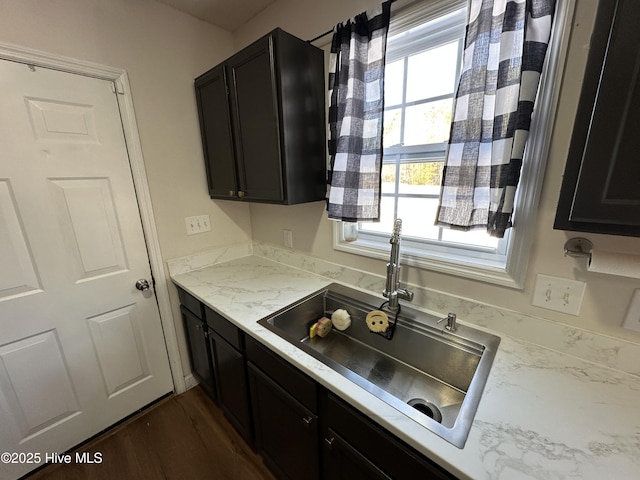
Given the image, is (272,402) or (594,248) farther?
(272,402)

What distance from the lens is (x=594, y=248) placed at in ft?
2.67

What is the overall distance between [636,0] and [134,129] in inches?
76.9

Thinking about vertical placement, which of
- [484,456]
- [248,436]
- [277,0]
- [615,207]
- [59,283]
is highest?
[277,0]

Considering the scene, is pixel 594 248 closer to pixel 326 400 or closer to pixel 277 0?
pixel 326 400

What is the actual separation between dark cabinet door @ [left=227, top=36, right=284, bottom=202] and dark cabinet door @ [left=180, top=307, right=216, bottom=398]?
86cm

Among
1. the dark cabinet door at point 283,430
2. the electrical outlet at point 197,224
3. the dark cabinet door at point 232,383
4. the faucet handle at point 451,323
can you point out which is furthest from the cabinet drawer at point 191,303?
the faucet handle at point 451,323

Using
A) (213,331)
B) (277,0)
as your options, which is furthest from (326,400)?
(277,0)

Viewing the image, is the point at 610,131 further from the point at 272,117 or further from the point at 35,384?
the point at 35,384

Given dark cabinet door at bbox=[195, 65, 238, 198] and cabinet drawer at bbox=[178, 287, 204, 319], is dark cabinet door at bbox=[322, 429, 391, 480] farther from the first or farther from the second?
dark cabinet door at bbox=[195, 65, 238, 198]

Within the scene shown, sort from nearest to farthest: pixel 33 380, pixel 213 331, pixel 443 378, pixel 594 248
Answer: pixel 594 248 < pixel 443 378 < pixel 33 380 < pixel 213 331

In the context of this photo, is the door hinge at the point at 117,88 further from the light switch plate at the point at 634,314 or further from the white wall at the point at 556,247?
the light switch plate at the point at 634,314

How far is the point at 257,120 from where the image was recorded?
4.31ft

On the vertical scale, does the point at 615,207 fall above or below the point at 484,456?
above

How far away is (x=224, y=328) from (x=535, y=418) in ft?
4.08
